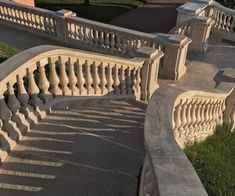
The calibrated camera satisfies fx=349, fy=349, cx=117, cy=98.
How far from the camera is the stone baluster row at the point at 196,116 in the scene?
A: 16.5 ft

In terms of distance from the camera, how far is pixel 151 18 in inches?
758

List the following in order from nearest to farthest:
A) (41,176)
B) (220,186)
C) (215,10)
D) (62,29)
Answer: (41,176), (220,186), (62,29), (215,10)

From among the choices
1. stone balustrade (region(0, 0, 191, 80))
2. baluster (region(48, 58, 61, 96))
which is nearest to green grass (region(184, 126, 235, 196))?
baluster (region(48, 58, 61, 96))

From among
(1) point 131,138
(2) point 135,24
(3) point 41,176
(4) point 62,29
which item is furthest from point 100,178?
(2) point 135,24

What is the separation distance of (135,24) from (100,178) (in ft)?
48.7

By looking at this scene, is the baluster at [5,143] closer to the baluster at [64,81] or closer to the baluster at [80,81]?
the baluster at [64,81]

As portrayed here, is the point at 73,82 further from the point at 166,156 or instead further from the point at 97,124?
the point at 166,156

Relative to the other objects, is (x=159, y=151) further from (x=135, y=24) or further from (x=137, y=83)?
(x=135, y=24)

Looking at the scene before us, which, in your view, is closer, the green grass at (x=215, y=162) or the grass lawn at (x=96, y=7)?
the green grass at (x=215, y=162)

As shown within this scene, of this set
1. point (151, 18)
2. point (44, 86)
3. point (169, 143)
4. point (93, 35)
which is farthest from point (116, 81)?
point (151, 18)

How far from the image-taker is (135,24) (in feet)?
59.8

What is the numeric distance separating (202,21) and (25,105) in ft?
25.4

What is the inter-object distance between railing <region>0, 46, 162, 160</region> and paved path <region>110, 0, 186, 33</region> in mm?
10509

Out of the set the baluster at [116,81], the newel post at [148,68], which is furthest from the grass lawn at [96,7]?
the baluster at [116,81]
